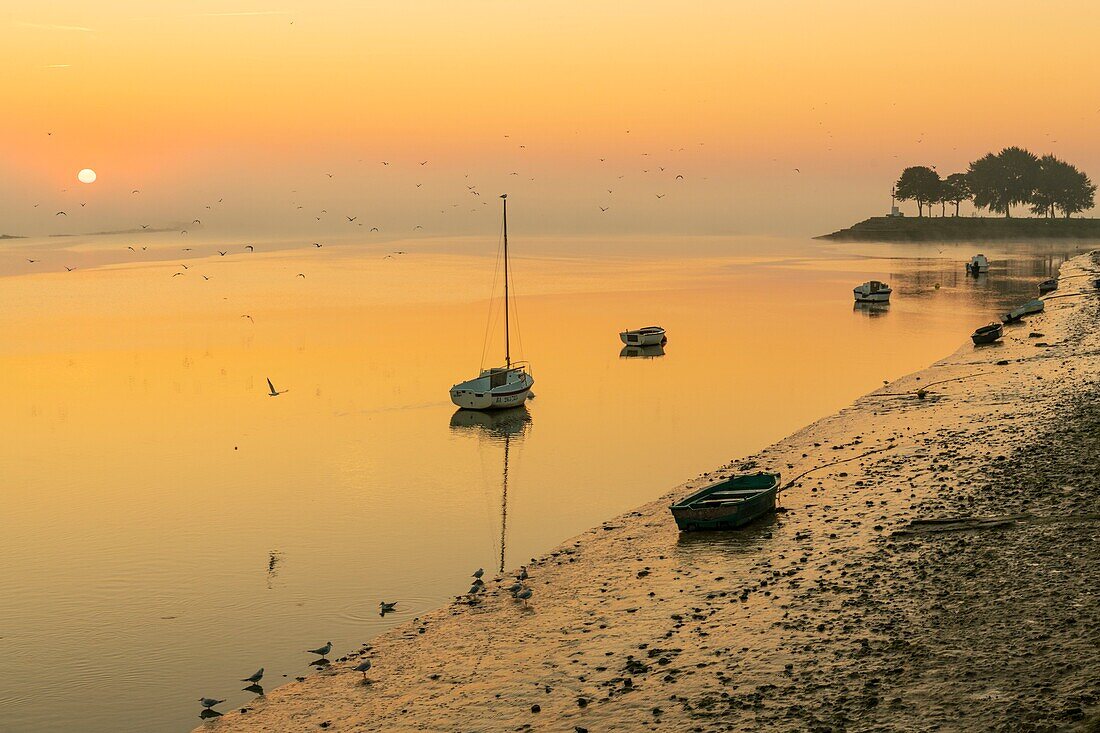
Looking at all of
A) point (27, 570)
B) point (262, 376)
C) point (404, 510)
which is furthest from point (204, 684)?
point (262, 376)

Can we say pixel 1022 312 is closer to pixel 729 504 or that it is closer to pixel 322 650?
pixel 729 504

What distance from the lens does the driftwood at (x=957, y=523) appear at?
26.2 m

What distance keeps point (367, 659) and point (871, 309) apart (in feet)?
323

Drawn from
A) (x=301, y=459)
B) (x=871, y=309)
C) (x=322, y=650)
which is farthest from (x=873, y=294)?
(x=322, y=650)

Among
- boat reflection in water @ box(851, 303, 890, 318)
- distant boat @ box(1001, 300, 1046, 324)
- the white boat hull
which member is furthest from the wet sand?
boat reflection in water @ box(851, 303, 890, 318)

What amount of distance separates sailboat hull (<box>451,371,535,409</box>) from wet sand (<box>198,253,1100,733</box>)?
20.8m

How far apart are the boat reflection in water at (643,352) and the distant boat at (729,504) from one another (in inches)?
1793

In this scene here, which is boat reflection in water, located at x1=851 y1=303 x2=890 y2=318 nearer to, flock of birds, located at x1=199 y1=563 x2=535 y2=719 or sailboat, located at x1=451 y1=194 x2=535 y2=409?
sailboat, located at x1=451 y1=194 x2=535 y2=409

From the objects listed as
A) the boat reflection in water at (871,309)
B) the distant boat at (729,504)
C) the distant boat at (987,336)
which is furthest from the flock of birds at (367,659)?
the boat reflection in water at (871,309)

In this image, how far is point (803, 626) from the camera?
2138 cm

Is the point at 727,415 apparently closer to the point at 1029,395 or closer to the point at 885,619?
the point at 1029,395

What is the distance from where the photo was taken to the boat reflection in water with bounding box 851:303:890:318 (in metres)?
109

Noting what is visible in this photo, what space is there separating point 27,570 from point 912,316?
3511 inches

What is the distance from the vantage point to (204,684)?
23547 mm
